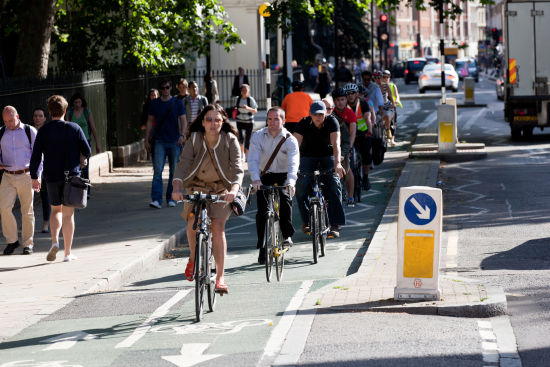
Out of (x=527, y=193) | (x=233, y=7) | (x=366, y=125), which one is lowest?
(x=527, y=193)

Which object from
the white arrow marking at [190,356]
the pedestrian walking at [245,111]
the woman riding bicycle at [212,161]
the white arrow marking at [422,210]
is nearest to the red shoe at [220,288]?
the woman riding bicycle at [212,161]

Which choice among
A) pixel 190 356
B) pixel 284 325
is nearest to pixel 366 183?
pixel 284 325

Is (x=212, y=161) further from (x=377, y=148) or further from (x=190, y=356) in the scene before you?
(x=377, y=148)

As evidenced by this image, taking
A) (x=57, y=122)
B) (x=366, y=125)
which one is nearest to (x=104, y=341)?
(x=57, y=122)

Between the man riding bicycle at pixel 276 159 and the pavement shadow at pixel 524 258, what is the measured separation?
1973mm

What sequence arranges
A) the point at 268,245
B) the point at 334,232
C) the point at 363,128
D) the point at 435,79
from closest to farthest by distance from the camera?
the point at 268,245
the point at 334,232
the point at 363,128
the point at 435,79

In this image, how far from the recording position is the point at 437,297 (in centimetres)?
868

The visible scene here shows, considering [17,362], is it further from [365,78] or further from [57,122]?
[365,78]

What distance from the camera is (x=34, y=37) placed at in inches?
776

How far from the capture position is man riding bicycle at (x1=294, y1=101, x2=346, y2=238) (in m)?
12.1

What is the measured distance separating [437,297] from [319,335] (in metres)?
1.34

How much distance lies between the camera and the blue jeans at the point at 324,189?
12.1 m

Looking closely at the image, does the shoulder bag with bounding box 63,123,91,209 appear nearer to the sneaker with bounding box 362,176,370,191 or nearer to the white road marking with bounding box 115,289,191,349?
the white road marking with bounding box 115,289,191,349

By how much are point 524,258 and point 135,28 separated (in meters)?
13.4
